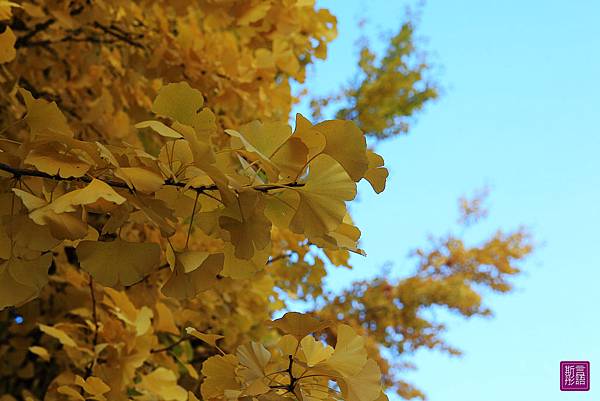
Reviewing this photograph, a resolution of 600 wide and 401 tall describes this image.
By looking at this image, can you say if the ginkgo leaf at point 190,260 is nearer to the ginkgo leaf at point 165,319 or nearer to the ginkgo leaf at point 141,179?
the ginkgo leaf at point 141,179

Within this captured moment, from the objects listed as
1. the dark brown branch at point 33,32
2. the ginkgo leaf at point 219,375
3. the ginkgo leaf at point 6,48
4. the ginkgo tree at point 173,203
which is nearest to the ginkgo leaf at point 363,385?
the ginkgo tree at point 173,203

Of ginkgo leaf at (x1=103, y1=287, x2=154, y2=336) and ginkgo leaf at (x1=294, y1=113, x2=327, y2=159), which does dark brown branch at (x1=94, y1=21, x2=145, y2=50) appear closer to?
ginkgo leaf at (x1=103, y1=287, x2=154, y2=336)

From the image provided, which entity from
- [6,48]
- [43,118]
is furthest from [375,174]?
[6,48]

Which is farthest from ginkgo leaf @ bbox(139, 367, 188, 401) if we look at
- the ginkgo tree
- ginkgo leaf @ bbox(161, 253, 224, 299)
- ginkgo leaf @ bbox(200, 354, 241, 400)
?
ginkgo leaf @ bbox(161, 253, 224, 299)

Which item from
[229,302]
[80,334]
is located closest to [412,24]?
[229,302]

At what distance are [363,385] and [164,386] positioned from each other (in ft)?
2.28

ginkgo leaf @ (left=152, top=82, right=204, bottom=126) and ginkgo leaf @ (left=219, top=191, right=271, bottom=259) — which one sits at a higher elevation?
ginkgo leaf @ (left=152, top=82, right=204, bottom=126)

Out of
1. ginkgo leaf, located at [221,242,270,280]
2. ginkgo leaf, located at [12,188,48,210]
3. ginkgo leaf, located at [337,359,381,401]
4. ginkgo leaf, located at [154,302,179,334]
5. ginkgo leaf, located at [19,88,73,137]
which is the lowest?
ginkgo leaf, located at [337,359,381,401]

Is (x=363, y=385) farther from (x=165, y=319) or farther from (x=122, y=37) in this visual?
(x=122, y=37)

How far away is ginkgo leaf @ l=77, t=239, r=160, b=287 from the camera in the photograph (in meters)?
0.53

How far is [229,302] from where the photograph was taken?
66.3 inches

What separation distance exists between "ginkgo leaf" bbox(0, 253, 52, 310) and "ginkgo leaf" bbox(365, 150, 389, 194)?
0.24m

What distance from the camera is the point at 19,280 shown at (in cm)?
54

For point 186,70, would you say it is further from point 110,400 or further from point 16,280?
point 16,280
